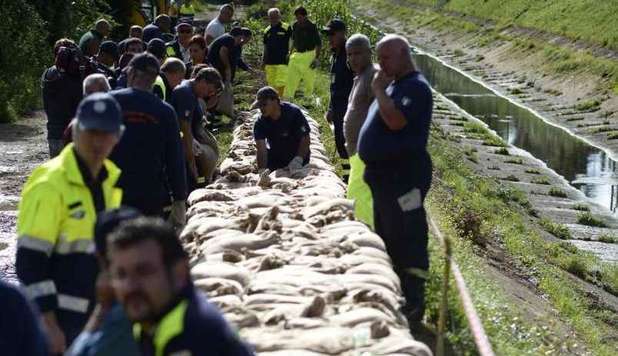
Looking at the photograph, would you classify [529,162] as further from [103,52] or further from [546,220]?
Result: [103,52]

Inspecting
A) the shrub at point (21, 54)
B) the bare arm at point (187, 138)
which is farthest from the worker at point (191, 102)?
the shrub at point (21, 54)

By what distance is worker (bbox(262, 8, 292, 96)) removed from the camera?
1772 cm

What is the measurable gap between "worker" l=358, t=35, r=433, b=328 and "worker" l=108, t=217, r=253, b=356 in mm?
3962

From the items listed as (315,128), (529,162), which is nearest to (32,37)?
(315,128)

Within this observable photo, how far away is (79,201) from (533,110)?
29.6 m

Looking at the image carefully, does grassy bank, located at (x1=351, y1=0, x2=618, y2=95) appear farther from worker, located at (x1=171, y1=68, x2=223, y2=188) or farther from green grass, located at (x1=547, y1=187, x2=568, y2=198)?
worker, located at (x1=171, y1=68, x2=223, y2=188)

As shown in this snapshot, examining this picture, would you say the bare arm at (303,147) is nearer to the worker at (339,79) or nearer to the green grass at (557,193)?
the worker at (339,79)

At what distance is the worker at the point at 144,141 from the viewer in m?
7.47

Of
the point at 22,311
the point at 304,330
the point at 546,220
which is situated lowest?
the point at 546,220

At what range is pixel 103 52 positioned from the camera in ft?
41.4

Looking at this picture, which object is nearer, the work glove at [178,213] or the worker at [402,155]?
the worker at [402,155]

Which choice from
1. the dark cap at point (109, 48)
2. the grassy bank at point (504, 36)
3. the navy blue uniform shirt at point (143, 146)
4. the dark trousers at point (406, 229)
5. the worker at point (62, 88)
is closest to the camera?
the navy blue uniform shirt at point (143, 146)

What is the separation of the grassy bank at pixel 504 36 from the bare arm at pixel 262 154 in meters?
22.7

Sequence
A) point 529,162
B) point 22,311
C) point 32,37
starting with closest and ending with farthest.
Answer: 1. point 22,311
2. point 32,37
3. point 529,162
